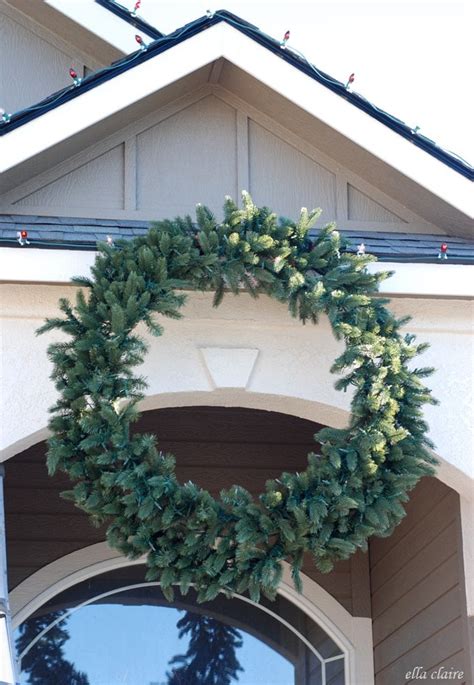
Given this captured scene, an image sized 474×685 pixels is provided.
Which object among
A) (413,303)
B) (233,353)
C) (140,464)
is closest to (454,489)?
(413,303)

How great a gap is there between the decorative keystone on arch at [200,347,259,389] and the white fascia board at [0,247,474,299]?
669 mm

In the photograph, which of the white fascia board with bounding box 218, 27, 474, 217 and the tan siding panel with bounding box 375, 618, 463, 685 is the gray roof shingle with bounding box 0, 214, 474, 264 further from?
the tan siding panel with bounding box 375, 618, 463, 685

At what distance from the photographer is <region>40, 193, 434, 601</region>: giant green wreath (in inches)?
164

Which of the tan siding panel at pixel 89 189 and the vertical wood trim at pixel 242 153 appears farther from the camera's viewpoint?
the vertical wood trim at pixel 242 153

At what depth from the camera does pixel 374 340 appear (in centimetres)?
445

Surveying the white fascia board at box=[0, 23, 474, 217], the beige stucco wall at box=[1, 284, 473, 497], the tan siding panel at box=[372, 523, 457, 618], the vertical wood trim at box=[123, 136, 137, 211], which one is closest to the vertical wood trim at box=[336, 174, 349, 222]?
the white fascia board at box=[0, 23, 474, 217]

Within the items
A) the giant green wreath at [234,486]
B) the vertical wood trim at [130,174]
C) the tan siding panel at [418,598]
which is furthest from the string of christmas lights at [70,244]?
the tan siding panel at [418,598]

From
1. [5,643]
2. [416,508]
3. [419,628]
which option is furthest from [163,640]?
[5,643]

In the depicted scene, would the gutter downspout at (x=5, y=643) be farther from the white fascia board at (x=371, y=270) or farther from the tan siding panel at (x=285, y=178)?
the tan siding panel at (x=285, y=178)

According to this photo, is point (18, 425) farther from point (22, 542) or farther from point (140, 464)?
point (22, 542)

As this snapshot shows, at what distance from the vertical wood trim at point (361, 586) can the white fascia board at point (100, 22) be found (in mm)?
3400

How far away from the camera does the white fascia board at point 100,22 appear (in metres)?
6.48

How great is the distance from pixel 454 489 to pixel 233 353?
1.27m

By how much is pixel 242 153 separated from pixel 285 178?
265mm
